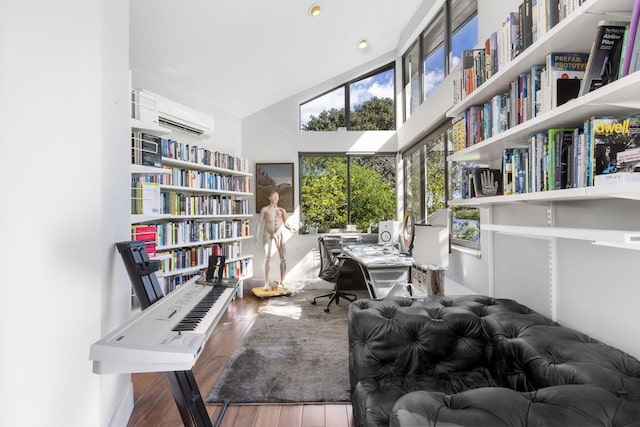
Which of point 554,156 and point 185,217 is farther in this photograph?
point 185,217

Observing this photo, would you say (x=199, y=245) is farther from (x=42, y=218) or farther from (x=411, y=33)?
(x=411, y=33)

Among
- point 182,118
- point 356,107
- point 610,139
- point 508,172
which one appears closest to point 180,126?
point 182,118

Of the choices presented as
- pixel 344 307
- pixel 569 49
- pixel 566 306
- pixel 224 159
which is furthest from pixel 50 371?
pixel 224 159

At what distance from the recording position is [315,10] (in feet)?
11.2

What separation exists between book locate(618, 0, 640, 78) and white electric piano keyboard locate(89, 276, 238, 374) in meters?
1.49

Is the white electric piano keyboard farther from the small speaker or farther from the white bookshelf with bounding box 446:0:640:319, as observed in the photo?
the small speaker

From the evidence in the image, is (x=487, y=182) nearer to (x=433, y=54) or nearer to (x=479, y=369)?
(x=479, y=369)

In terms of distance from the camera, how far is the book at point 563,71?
116cm

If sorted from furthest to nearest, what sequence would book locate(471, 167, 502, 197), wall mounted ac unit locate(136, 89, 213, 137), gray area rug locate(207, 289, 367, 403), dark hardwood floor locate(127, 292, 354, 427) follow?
wall mounted ac unit locate(136, 89, 213, 137) < gray area rug locate(207, 289, 367, 403) < dark hardwood floor locate(127, 292, 354, 427) < book locate(471, 167, 502, 197)

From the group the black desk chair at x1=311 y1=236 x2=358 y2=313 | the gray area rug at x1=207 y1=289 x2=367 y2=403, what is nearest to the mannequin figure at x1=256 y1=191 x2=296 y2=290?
the black desk chair at x1=311 y1=236 x2=358 y2=313

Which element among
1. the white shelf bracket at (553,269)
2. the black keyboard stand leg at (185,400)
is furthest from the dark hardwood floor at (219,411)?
the white shelf bracket at (553,269)

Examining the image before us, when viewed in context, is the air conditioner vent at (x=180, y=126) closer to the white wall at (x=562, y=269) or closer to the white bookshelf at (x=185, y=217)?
the white bookshelf at (x=185, y=217)

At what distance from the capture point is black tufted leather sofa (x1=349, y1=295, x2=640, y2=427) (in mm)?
747

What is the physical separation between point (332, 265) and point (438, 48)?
3.00 m
